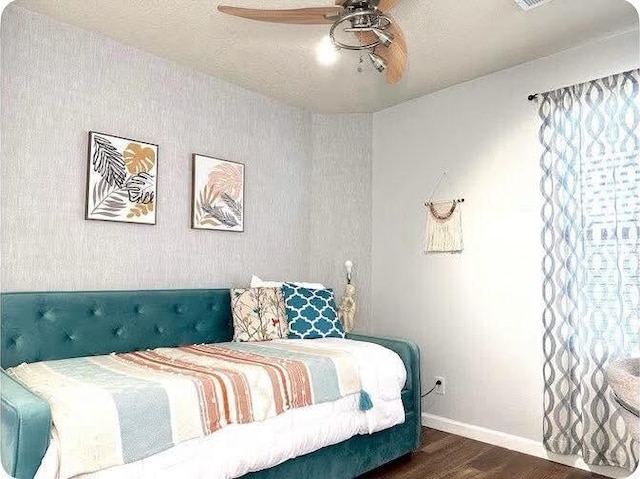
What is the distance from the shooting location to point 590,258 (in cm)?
264

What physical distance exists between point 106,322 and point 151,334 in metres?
0.27

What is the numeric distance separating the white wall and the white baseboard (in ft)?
0.14

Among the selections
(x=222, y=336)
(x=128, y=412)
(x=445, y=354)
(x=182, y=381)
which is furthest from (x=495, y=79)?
(x=128, y=412)

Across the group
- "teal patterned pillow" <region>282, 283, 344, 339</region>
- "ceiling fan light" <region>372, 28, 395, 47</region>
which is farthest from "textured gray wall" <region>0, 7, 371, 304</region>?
"ceiling fan light" <region>372, 28, 395, 47</region>

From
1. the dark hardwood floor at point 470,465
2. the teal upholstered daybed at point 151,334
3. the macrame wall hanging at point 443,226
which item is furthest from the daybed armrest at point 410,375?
the macrame wall hanging at point 443,226

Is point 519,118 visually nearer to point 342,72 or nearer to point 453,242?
point 453,242

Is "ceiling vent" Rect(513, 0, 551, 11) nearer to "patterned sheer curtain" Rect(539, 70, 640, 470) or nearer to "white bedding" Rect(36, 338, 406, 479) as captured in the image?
"patterned sheer curtain" Rect(539, 70, 640, 470)

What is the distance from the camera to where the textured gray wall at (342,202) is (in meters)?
3.85

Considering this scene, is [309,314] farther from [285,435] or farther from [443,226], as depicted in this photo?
[443,226]

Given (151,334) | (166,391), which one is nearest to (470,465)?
(166,391)

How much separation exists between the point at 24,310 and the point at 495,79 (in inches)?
127

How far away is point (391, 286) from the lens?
3791 millimetres

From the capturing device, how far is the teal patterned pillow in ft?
9.62

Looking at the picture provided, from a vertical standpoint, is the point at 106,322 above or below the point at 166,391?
above
